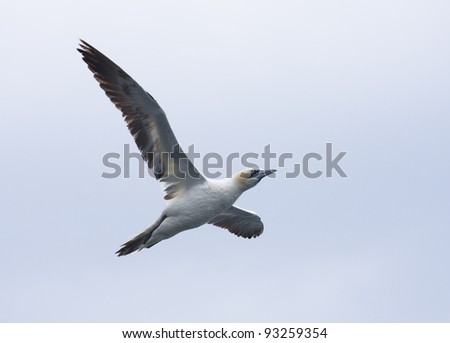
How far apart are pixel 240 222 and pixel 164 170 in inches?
139

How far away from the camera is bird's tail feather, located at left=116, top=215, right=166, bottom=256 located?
23125mm

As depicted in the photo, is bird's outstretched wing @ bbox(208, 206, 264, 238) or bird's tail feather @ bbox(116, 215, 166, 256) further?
bird's outstretched wing @ bbox(208, 206, 264, 238)

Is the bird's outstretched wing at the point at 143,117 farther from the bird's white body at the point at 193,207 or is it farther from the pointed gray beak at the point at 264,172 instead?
the pointed gray beak at the point at 264,172

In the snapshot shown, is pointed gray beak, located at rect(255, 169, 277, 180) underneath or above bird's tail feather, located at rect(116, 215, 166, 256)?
above

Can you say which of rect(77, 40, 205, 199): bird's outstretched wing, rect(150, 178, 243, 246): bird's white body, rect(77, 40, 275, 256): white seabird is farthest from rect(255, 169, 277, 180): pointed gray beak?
rect(77, 40, 205, 199): bird's outstretched wing

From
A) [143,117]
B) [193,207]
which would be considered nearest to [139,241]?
[193,207]

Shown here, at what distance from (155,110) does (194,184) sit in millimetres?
1690

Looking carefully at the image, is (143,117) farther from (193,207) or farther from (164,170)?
(193,207)

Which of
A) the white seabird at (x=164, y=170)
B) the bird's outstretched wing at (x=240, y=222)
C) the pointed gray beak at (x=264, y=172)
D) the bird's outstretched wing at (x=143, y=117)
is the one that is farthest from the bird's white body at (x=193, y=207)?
the bird's outstretched wing at (x=240, y=222)

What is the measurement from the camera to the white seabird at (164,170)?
2247 centimetres

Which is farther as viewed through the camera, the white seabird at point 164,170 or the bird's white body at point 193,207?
the bird's white body at point 193,207

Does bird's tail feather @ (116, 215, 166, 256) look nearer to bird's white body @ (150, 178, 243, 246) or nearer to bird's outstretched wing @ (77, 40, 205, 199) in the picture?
bird's white body @ (150, 178, 243, 246)
